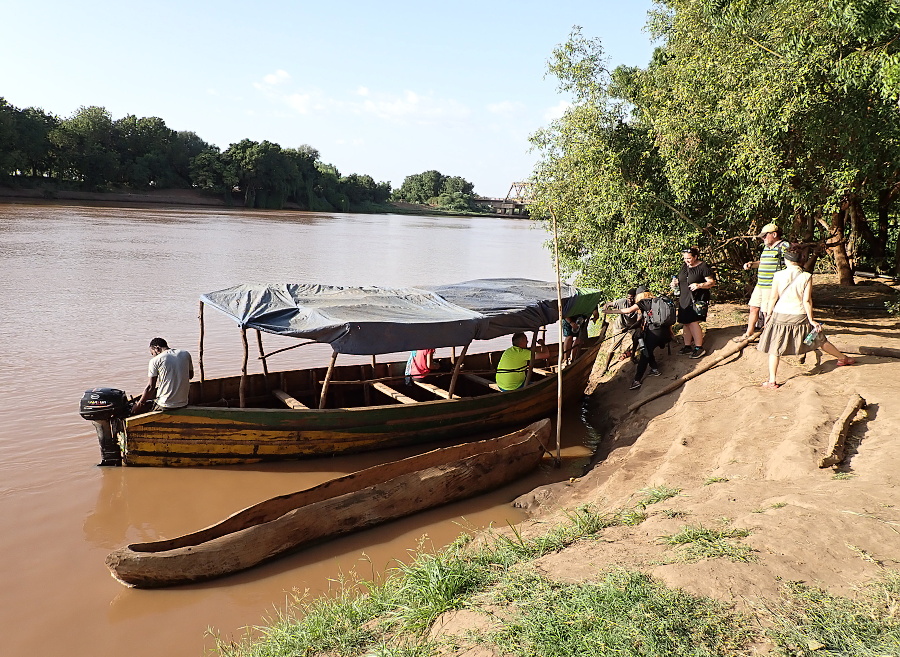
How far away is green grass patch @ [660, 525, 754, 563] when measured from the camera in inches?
156

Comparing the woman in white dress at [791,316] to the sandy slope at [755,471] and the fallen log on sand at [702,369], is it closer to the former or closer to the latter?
the sandy slope at [755,471]

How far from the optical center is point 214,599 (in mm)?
5059

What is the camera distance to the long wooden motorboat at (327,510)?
16.4 ft

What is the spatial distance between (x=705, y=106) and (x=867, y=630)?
8480mm

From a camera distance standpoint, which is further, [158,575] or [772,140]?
[772,140]

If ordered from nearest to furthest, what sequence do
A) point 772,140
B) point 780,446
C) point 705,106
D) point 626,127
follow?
point 780,446 < point 772,140 < point 705,106 < point 626,127

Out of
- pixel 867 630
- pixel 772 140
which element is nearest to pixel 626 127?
pixel 772 140

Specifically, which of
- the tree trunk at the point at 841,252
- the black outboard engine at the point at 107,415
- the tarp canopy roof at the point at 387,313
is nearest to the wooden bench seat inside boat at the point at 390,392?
the tarp canopy roof at the point at 387,313

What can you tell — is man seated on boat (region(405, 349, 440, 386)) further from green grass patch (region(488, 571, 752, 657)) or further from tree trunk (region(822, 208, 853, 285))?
tree trunk (region(822, 208, 853, 285))

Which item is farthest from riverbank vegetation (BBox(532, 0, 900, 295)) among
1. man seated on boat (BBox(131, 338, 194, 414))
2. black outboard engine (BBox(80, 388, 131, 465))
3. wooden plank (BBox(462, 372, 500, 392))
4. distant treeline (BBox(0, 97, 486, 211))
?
distant treeline (BBox(0, 97, 486, 211))

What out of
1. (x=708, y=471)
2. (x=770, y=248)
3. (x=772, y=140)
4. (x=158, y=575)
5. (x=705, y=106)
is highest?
(x=705, y=106)

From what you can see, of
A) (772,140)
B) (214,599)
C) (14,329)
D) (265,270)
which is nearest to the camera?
(214,599)

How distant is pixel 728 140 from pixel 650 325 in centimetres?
310

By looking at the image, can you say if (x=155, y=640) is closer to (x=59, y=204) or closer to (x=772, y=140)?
(x=772, y=140)
